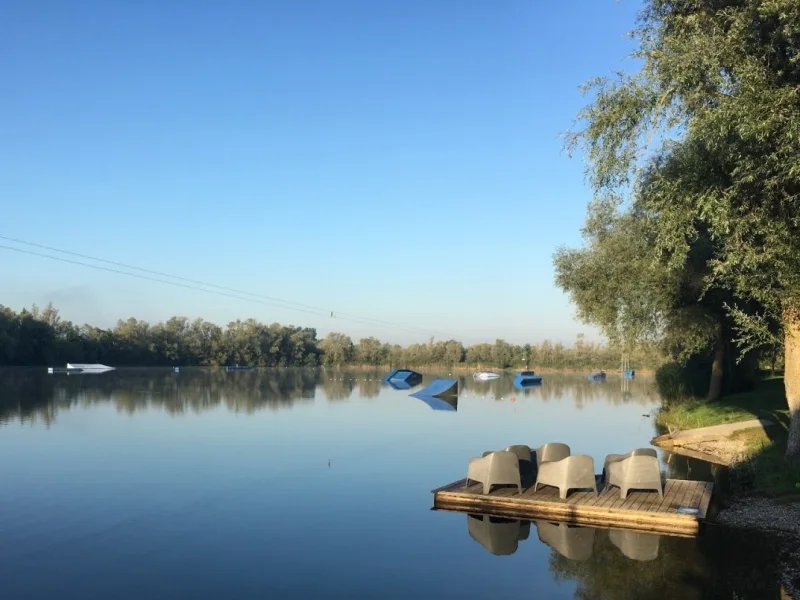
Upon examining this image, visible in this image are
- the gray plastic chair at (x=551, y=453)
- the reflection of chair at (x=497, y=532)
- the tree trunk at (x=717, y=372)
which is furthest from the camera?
the tree trunk at (x=717, y=372)

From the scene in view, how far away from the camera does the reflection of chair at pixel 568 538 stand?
1175 cm

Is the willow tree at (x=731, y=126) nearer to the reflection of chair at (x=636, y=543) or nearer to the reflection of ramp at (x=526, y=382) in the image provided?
the reflection of chair at (x=636, y=543)

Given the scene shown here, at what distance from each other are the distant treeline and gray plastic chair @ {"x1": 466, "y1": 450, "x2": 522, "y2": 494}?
105m

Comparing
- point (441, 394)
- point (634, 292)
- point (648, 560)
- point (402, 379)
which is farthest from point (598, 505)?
point (402, 379)

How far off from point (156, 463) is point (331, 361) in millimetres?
120515

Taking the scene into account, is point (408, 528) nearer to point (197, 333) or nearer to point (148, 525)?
point (148, 525)

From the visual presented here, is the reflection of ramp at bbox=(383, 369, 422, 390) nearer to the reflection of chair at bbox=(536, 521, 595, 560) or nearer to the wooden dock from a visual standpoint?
the wooden dock

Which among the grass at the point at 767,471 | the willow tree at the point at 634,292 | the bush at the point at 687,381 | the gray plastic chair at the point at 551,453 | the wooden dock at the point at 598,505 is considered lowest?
the wooden dock at the point at 598,505

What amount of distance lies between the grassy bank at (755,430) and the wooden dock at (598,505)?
1.36 metres

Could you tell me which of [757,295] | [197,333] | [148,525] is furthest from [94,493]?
[197,333]

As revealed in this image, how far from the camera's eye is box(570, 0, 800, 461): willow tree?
11016 millimetres

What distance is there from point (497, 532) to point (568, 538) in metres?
1.38

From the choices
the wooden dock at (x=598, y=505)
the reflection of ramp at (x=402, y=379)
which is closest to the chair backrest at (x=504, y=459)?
the wooden dock at (x=598, y=505)

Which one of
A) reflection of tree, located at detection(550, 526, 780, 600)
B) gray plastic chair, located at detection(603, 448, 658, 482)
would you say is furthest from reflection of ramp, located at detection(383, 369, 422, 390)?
reflection of tree, located at detection(550, 526, 780, 600)
